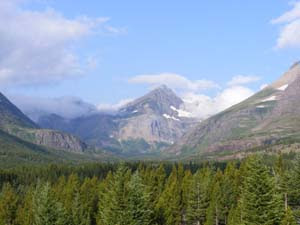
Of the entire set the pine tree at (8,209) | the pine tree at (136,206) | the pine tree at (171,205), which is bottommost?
the pine tree at (8,209)

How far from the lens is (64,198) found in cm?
11219

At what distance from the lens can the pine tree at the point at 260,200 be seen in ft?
169

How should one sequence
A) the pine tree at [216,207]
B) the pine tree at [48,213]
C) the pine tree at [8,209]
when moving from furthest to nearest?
the pine tree at [8,209] < the pine tree at [216,207] < the pine tree at [48,213]

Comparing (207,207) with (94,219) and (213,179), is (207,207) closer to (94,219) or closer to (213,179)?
(213,179)

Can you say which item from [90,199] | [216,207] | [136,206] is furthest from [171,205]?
[136,206]

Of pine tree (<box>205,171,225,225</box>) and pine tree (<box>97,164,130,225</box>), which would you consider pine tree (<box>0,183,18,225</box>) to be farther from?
pine tree (<box>97,164,130,225</box>)

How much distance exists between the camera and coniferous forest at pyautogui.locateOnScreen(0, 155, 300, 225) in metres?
52.9

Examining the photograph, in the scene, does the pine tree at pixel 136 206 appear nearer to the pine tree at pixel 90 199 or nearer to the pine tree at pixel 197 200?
the pine tree at pixel 197 200

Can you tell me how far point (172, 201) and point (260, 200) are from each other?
2145 inches

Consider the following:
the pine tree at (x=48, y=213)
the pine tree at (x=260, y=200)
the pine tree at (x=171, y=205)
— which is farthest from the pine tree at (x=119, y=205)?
the pine tree at (x=171, y=205)

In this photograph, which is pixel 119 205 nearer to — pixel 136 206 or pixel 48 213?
pixel 136 206

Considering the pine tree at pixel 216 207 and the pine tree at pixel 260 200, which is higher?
the pine tree at pixel 260 200

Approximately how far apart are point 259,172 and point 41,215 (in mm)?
30480

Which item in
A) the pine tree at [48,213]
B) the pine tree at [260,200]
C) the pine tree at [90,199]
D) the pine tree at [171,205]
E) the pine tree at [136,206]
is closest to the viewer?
the pine tree at [260,200]
